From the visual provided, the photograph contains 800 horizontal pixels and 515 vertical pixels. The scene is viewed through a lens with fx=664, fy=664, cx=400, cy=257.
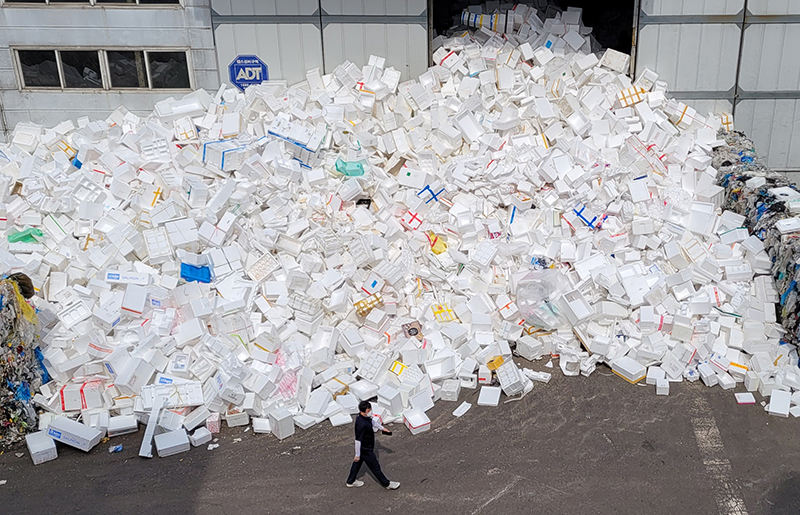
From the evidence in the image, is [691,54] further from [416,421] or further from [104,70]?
[104,70]

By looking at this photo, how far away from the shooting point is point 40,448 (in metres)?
6.89

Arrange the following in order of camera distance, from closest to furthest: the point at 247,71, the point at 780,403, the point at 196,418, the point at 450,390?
the point at 196,418, the point at 780,403, the point at 450,390, the point at 247,71

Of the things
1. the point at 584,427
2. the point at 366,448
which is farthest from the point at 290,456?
the point at 584,427

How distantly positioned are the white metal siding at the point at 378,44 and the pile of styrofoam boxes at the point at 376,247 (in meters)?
0.28

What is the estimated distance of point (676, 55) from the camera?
36.1 ft

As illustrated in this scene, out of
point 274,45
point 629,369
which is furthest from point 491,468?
point 274,45

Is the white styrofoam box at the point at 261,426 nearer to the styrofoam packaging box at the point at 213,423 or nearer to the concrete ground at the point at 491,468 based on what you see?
the concrete ground at the point at 491,468

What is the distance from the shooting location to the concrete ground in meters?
6.34

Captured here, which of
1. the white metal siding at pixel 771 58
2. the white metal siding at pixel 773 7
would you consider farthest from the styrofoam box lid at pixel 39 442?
the white metal siding at pixel 773 7

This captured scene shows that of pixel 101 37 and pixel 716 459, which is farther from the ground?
pixel 101 37

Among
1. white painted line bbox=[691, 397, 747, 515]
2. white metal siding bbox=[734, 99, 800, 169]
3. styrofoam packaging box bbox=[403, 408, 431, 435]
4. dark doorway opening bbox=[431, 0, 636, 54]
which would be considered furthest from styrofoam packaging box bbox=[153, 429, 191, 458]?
white metal siding bbox=[734, 99, 800, 169]

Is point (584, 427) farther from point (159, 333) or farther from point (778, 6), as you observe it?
point (778, 6)

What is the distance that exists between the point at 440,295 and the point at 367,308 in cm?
109

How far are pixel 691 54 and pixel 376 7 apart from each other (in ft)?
17.3
